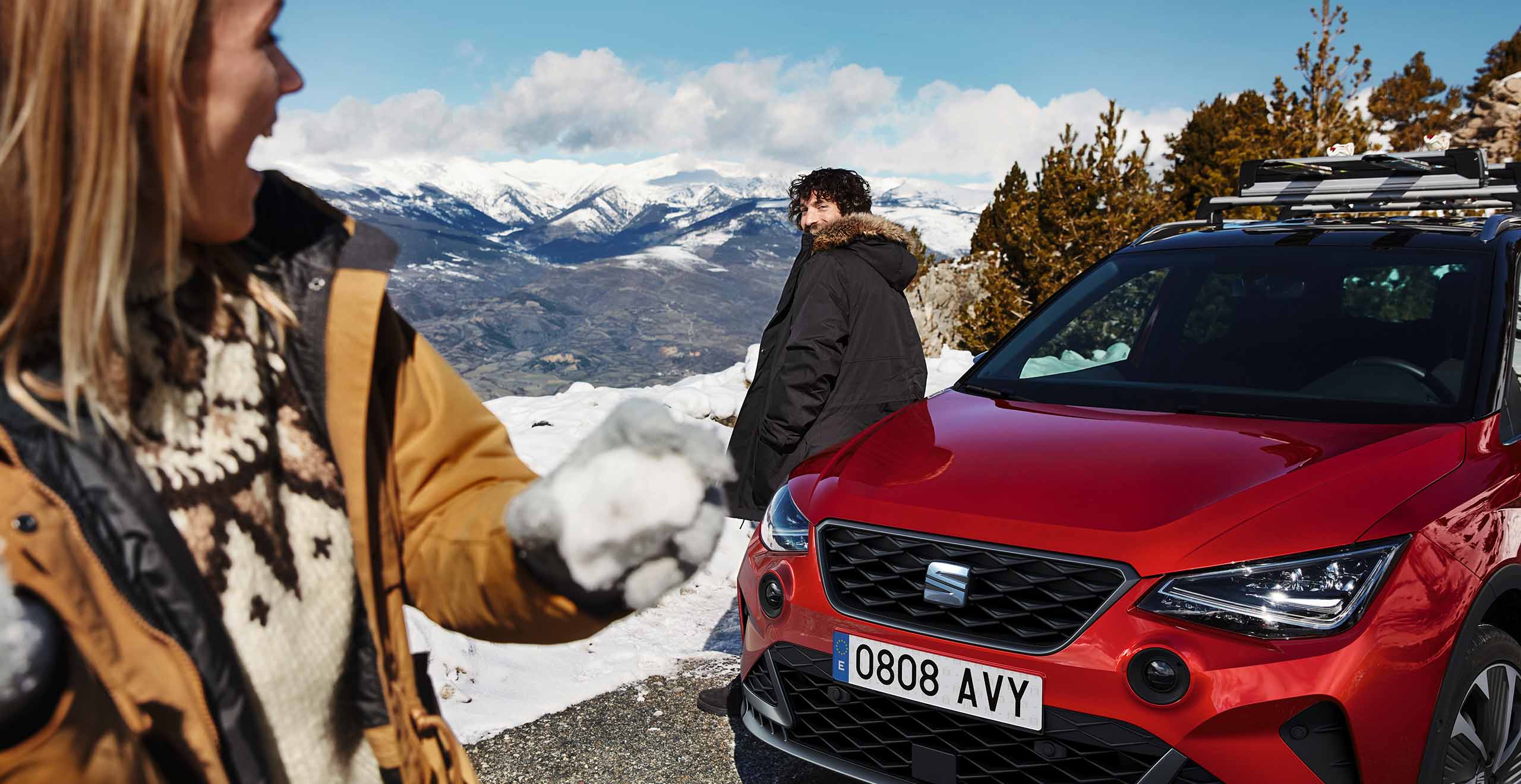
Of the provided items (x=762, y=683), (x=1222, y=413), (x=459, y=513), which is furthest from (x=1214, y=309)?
(x=459, y=513)

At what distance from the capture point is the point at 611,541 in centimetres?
102

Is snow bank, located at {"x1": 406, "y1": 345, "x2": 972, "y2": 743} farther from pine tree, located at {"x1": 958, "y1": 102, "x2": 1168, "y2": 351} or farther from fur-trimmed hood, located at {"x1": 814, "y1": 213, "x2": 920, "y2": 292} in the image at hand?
pine tree, located at {"x1": 958, "y1": 102, "x2": 1168, "y2": 351}

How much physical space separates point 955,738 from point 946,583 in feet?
1.23

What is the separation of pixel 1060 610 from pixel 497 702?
2.54 m

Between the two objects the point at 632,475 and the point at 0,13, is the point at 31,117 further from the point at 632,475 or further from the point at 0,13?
the point at 632,475

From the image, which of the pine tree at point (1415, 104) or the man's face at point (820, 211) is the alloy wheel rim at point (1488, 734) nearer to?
the man's face at point (820, 211)

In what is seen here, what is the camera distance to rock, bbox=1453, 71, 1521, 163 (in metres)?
23.6

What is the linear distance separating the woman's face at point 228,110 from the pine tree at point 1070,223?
14.9 metres

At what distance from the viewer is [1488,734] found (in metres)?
2.56

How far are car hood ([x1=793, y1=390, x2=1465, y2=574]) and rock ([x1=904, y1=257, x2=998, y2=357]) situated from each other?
A: 1557cm

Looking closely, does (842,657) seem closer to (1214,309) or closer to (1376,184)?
(1214,309)

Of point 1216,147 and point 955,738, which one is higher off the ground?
point 1216,147

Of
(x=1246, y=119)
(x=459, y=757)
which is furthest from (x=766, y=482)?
(x=1246, y=119)

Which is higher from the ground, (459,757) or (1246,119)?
(1246,119)
